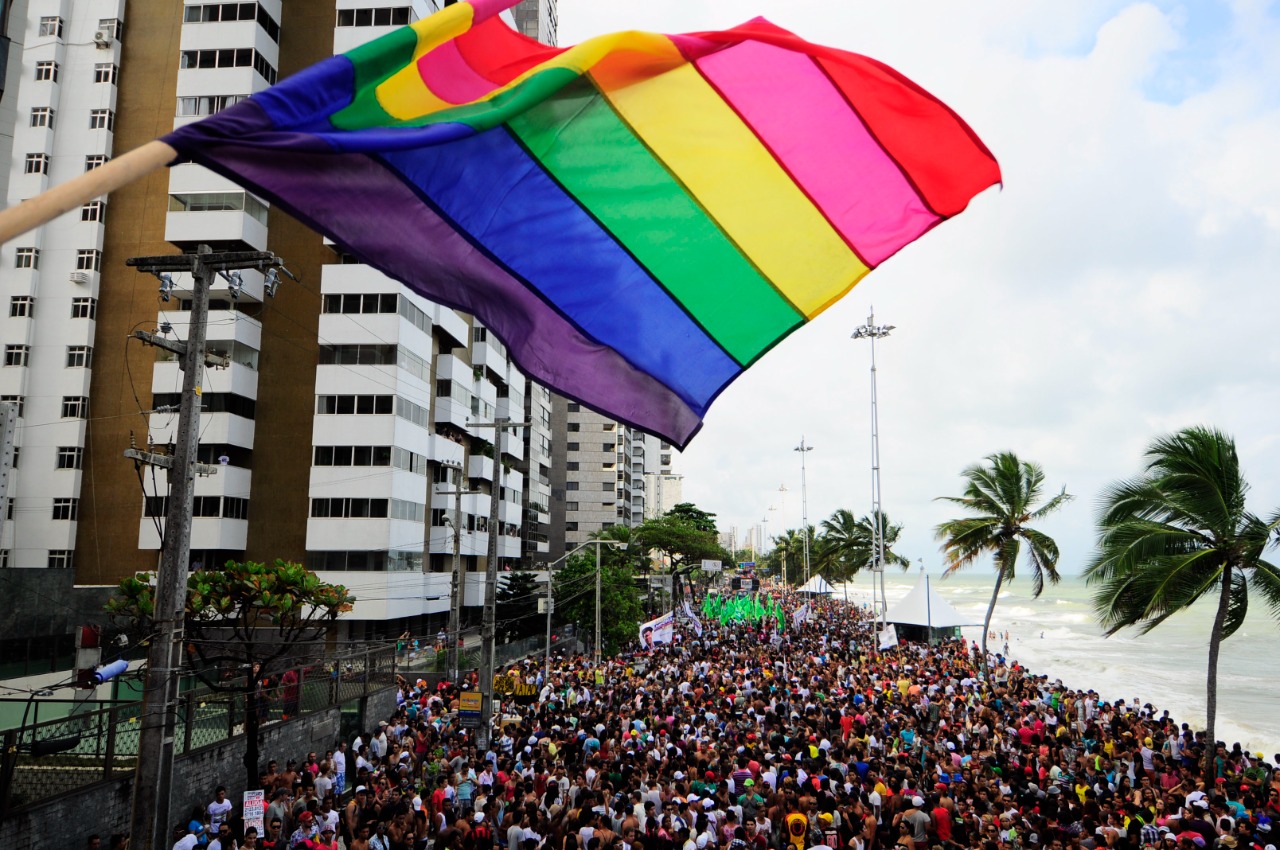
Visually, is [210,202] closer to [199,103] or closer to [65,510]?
[199,103]

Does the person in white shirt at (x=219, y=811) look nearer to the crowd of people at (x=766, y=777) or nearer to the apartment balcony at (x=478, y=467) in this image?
the crowd of people at (x=766, y=777)

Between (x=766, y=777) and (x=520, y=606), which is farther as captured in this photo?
(x=520, y=606)

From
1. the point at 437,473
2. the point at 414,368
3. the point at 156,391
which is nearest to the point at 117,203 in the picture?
the point at 156,391

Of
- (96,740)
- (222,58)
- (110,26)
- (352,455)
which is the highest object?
(110,26)

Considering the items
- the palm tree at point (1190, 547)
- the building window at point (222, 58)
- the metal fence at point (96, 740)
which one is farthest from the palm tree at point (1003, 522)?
the building window at point (222, 58)

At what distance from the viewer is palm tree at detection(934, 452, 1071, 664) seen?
3288 cm

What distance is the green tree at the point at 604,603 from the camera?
4103 cm

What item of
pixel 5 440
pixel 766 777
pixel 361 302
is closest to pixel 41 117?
pixel 361 302

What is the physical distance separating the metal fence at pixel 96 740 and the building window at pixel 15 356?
2853 cm

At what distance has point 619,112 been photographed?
19.3 ft

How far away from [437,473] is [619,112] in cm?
3986

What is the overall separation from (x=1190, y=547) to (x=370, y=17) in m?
37.9

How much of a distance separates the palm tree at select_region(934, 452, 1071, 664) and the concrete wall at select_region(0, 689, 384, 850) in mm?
22789

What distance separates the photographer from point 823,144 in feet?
21.4
